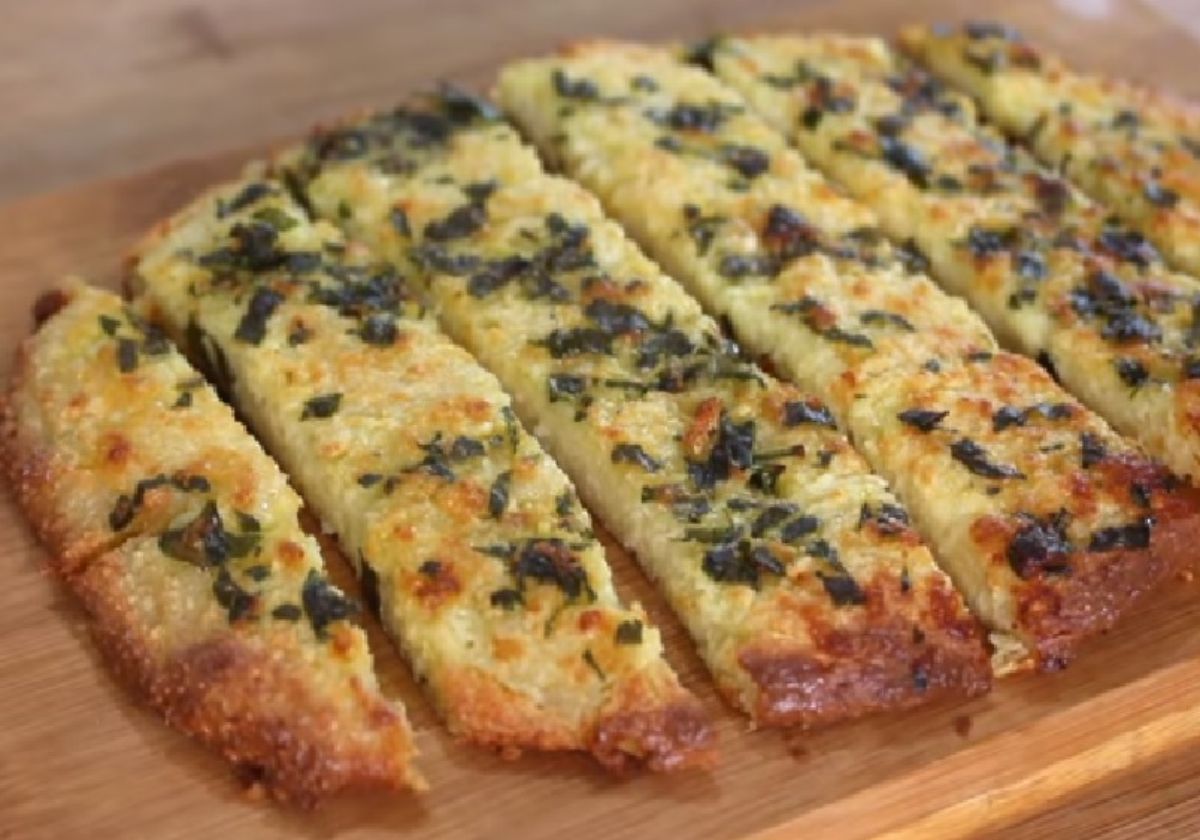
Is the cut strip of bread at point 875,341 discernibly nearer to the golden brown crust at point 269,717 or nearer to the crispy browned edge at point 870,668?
the crispy browned edge at point 870,668

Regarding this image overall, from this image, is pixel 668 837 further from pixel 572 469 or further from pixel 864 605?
pixel 572 469

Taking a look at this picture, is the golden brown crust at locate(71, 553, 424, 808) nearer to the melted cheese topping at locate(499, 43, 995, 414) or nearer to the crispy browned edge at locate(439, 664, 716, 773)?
the crispy browned edge at locate(439, 664, 716, 773)

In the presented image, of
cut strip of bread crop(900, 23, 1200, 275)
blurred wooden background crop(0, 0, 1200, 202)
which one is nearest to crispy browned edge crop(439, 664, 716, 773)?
cut strip of bread crop(900, 23, 1200, 275)

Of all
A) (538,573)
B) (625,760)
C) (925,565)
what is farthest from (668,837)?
(925,565)

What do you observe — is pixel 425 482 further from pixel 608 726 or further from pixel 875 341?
pixel 875 341

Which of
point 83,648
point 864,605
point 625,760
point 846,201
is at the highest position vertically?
point 846,201

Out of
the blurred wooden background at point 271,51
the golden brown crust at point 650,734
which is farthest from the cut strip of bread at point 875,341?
the blurred wooden background at point 271,51

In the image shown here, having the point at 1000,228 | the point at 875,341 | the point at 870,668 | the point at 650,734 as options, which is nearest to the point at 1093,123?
the point at 1000,228
